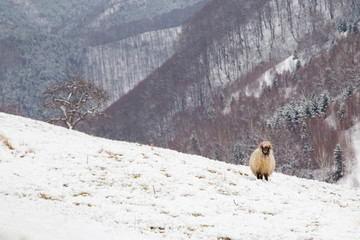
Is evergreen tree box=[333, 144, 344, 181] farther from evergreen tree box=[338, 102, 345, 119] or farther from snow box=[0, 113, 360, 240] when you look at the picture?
snow box=[0, 113, 360, 240]

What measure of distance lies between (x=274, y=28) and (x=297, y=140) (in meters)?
89.9

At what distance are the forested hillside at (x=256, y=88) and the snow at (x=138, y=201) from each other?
51.5 m

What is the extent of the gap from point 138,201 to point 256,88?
114 meters

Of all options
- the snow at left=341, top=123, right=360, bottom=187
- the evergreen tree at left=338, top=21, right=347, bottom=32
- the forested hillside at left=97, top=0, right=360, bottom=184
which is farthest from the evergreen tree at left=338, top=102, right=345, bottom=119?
the evergreen tree at left=338, top=21, right=347, bottom=32

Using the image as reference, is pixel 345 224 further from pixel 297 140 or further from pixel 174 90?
pixel 174 90

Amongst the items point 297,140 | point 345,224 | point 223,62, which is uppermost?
point 223,62

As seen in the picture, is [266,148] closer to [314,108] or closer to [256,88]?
[314,108]

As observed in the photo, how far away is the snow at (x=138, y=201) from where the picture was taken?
784 centimetres

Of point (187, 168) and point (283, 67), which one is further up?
point (283, 67)

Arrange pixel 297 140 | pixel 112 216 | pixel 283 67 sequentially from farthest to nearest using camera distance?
pixel 283 67
pixel 297 140
pixel 112 216

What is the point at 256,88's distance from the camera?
11950 cm

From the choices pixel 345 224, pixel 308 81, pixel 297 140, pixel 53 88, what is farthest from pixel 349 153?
pixel 345 224

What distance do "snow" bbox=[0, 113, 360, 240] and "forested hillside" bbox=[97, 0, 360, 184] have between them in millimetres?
51461

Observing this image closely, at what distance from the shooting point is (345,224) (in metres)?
8.98
